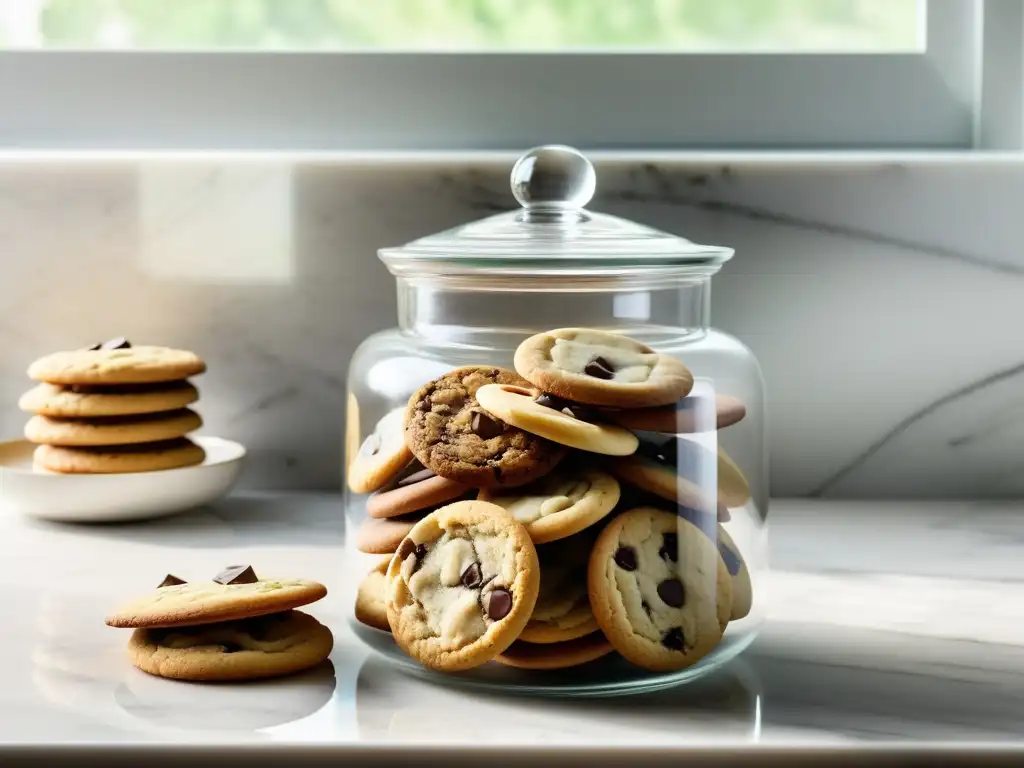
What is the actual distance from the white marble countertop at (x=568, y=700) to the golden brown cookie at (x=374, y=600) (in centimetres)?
2

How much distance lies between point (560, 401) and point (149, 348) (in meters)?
0.61

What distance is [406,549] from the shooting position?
2.04 ft

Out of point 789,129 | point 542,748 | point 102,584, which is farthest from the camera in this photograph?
point 789,129

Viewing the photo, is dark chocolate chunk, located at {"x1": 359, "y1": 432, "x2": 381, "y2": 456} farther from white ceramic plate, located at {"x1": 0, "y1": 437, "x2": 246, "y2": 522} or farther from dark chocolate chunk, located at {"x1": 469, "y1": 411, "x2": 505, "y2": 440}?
white ceramic plate, located at {"x1": 0, "y1": 437, "x2": 246, "y2": 522}

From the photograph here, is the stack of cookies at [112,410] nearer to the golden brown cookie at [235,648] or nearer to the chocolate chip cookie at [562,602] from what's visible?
the golden brown cookie at [235,648]

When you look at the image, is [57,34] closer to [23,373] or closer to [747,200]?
[23,373]

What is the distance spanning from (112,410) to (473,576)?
54 centimetres

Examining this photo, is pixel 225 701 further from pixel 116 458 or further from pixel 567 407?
pixel 116 458

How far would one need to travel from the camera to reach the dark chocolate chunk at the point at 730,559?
0.65 meters

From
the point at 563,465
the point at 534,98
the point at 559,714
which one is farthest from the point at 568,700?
the point at 534,98

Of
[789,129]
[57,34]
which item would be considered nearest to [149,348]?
[57,34]

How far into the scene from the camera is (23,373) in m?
1.24

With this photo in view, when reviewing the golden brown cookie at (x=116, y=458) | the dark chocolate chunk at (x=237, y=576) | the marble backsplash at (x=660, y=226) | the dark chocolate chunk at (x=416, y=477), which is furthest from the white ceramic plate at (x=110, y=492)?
the dark chocolate chunk at (x=416, y=477)

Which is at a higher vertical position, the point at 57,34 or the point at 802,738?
the point at 57,34
